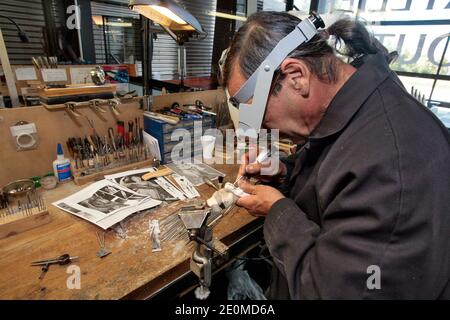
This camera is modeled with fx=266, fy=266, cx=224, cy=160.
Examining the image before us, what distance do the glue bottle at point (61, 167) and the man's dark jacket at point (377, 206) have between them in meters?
1.06

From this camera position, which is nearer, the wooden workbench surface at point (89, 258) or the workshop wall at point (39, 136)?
the wooden workbench surface at point (89, 258)

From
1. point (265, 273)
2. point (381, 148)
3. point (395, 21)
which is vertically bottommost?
point (265, 273)

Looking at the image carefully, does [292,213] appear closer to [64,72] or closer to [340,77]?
[340,77]

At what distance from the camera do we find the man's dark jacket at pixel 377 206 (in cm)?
50

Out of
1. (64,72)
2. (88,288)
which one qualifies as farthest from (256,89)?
(64,72)

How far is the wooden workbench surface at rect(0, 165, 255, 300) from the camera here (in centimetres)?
70

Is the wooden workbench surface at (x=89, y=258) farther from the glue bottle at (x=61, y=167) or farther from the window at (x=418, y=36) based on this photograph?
the window at (x=418, y=36)

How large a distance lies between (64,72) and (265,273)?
177cm

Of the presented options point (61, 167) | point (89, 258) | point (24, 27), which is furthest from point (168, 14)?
point (24, 27)

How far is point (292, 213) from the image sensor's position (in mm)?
747

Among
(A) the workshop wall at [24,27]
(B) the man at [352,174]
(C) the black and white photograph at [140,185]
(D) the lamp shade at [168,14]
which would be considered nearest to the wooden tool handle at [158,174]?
(C) the black and white photograph at [140,185]

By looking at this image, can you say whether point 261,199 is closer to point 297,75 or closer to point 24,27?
point 297,75

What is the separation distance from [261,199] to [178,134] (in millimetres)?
758

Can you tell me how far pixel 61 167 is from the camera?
1227 millimetres
